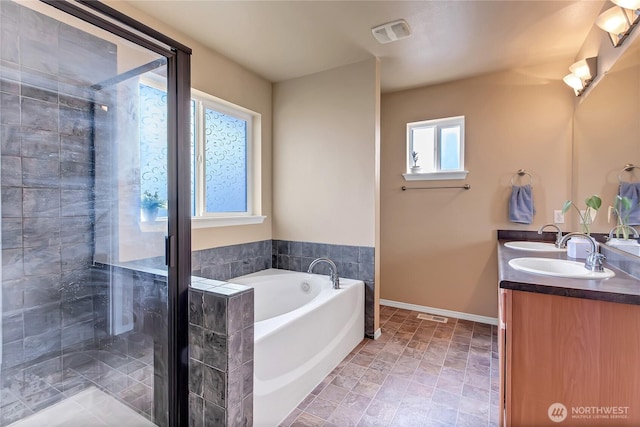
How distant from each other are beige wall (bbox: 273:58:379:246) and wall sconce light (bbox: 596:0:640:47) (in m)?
1.50

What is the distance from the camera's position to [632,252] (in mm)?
1518

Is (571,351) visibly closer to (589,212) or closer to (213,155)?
(589,212)

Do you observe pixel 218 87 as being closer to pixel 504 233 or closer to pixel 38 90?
pixel 38 90

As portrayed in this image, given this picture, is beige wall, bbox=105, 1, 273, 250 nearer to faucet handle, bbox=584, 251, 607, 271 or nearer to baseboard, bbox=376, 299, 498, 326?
baseboard, bbox=376, 299, 498, 326

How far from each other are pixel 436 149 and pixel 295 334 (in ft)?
8.29

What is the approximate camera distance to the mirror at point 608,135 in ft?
5.18

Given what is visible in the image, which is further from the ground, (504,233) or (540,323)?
(504,233)

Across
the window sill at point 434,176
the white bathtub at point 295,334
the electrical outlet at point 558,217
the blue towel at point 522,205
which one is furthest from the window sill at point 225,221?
the electrical outlet at point 558,217

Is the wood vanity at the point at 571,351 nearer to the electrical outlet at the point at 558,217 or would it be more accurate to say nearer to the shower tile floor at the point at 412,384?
the shower tile floor at the point at 412,384

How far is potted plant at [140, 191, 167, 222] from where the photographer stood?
158 centimetres

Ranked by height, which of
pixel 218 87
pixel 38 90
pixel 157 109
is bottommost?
pixel 157 109

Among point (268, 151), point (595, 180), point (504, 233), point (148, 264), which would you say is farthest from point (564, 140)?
point (148, 264)

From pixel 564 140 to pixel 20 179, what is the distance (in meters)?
3.99

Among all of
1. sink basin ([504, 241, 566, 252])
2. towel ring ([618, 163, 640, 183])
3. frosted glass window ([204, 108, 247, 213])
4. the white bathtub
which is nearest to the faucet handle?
towel ring ([618, 163, 640, 183])
